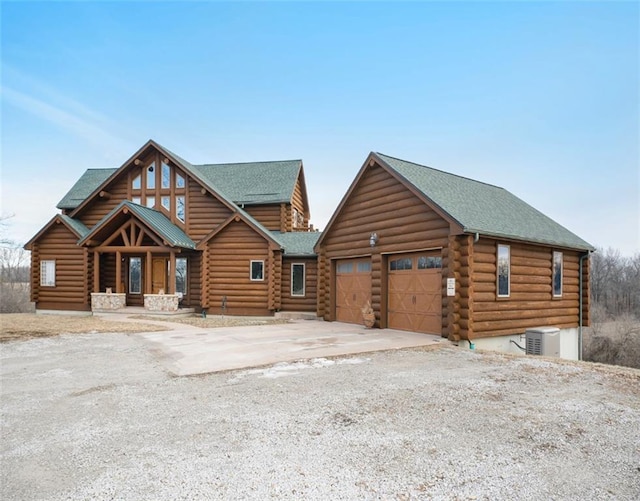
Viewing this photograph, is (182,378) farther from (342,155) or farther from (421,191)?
(342,155)

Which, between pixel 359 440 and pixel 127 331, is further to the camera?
pixel 127 331

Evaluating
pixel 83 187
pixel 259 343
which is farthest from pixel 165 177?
pixel 259 343

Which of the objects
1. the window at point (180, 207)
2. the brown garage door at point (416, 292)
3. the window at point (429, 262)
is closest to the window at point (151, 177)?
the window at point (180, 207)

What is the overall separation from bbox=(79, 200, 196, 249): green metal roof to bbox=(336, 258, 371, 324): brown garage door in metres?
7.34

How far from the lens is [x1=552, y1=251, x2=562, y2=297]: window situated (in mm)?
13805

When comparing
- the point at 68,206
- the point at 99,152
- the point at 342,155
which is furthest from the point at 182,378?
the point at 99,152

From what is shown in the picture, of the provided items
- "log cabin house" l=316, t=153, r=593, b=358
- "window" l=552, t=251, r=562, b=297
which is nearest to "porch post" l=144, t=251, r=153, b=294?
"log cabin house" l=316, t=153, r=593, b=358

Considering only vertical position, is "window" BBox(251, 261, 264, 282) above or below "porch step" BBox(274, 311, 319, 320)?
above

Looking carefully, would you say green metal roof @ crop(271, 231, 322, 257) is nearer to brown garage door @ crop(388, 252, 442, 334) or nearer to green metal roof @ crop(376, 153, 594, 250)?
brown garage door @ crop(388, 252, 442, 334)

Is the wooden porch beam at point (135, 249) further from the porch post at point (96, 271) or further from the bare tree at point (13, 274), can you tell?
the bare tree at point (13, 274)

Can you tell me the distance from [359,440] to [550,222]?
14477 millimetres

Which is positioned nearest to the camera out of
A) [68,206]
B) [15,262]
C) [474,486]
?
[474,486]

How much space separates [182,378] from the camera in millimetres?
7055

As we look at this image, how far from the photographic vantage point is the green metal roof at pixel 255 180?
22578 mm
